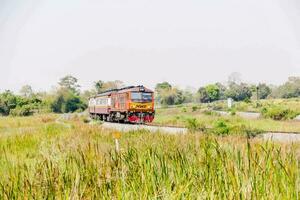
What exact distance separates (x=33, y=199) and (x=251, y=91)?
93521mm

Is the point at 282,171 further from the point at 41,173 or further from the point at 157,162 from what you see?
the point at 41,173

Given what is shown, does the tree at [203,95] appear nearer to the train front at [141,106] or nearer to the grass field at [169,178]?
the train front at [141,106]

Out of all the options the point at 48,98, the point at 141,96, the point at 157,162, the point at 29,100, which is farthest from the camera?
the point at 48,98

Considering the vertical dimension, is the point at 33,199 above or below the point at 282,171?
below

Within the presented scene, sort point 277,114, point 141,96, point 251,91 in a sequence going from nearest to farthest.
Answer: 1. point 141,96
2. point 277,114
3. point 251,91

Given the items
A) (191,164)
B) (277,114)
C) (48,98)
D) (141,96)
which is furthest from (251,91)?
(191,164)

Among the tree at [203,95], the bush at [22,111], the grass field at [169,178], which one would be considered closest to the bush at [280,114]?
the grass field at [169,178]

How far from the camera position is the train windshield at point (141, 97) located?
82.6ft

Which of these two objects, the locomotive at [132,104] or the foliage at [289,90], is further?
the foliage at [289,90]

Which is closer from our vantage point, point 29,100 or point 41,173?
point 41,173

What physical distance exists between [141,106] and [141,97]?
0.66 m

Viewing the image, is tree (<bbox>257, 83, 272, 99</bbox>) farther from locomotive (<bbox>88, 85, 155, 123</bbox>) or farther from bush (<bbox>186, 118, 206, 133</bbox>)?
bush (<bbox>186, 118, 206, 133</bbox>)

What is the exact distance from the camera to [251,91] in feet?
303

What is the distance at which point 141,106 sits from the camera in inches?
1006
